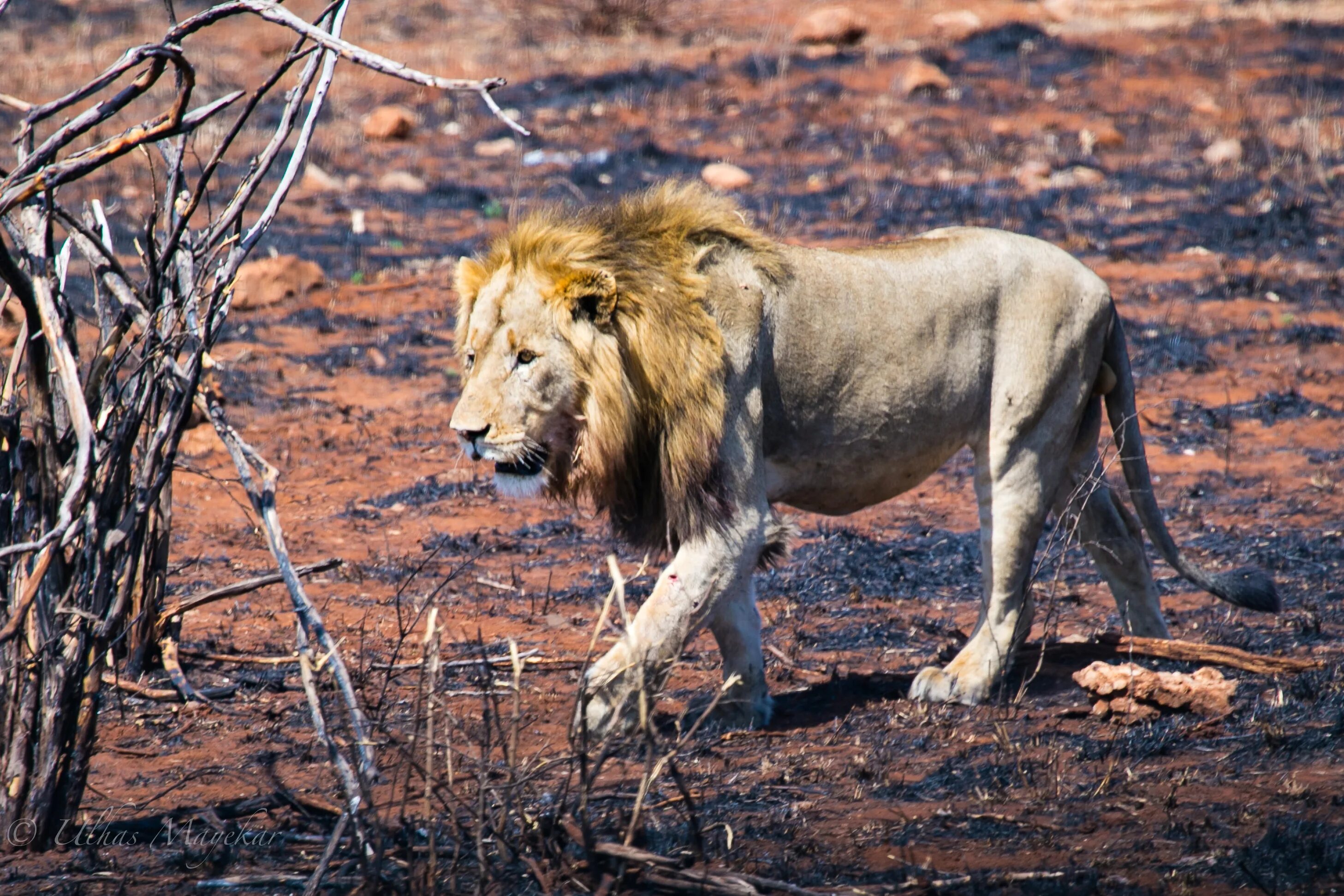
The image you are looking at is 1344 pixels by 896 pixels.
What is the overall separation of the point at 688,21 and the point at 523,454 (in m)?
14.4

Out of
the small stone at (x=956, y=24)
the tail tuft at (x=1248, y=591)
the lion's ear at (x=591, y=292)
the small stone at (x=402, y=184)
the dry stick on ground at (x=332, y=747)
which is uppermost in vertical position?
the lion's ear at (x=591, y=292)

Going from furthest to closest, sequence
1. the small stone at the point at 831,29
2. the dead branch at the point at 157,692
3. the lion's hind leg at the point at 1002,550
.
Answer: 1. the small stone at the point at 831,29
2. the lion's hind leg at the point at 1002,550
3. the dead branch at the point at 157,692

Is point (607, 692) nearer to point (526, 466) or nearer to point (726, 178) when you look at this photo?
point (526, 466)

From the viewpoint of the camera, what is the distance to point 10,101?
3062 millimetres

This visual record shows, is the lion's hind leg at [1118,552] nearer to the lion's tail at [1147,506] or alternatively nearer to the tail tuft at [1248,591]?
the lion's tail at [1147,506]

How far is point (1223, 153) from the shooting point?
41.8 ft

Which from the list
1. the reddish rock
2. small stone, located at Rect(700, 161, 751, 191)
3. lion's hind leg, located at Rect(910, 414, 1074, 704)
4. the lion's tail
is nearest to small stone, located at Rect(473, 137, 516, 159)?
small stone, located at Rect(700, 161, 751, 191)

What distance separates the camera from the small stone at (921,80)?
1429 centimetres

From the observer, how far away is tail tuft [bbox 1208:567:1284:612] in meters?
4.96

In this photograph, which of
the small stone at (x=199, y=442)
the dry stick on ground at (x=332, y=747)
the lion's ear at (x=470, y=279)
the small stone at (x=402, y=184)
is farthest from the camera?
the small stone at (x=402, y=184)

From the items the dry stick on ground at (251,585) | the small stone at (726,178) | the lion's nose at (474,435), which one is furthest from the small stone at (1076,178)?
the dry stick on ground at (251,585)

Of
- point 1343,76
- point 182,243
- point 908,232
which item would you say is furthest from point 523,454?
point 1343,76

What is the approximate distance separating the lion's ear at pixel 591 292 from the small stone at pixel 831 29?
12.7 m

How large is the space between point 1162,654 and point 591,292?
2.30 metres
